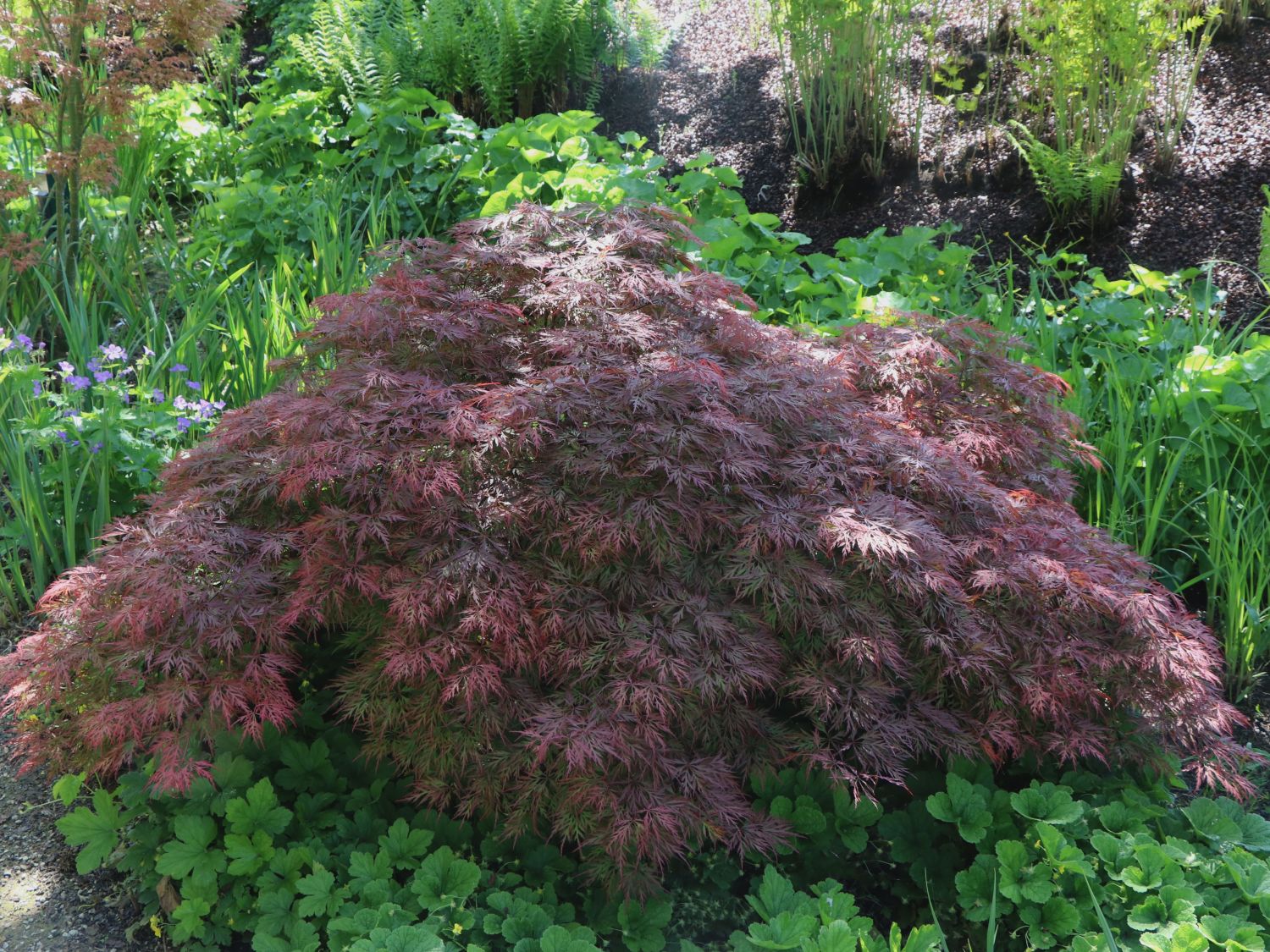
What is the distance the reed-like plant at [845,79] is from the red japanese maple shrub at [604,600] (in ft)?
11.7

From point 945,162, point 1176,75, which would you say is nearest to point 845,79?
point 945,162

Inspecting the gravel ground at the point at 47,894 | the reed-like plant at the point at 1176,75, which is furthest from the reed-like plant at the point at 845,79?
the gravel ground at the point at 47,894

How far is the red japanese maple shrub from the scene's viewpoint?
1921mm

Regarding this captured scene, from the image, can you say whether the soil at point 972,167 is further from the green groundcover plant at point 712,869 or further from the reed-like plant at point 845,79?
the green groundcover plant at point 712,869

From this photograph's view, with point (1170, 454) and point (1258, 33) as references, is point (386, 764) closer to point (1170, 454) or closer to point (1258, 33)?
point (1170, 454)

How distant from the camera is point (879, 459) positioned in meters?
2.23

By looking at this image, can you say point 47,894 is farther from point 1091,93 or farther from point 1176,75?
point 1176,75

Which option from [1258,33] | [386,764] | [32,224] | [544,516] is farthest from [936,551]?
[1258,33]

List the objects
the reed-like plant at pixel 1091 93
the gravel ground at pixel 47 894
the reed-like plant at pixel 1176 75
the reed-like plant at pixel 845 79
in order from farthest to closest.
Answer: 1. the reed-like plant at pixel 845 79
2. the reed-like plant at pixel 1176 75
3. the reed-like plant at pixel 1091 93
4. the gravel ground at pixel 47 894

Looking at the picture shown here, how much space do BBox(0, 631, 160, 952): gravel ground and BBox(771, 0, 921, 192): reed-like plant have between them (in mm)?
4682

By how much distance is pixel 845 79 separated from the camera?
5.38 meters

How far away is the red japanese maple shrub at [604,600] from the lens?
1.92 m

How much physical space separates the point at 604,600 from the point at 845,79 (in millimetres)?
4320

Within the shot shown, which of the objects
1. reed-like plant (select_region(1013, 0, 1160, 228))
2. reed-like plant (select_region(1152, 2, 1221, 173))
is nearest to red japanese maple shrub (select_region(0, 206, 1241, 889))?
reed-like plant (select_region(1013, 0, 1160, 228))
